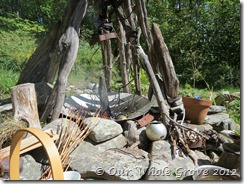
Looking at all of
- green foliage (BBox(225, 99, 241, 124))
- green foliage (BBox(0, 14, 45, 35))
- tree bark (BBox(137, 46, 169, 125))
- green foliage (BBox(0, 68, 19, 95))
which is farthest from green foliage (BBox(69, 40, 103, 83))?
green foliage (BBox(0, 14, 45, 35))

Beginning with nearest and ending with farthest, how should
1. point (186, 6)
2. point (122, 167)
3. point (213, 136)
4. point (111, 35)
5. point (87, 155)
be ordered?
point (122, 167), point (87, 155), point (213, 136), point (111, 35), point (186, 6)

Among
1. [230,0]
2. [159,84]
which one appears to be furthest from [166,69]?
[230,0]

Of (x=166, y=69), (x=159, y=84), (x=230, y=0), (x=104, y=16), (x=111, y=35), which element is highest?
(x=230, y=0)

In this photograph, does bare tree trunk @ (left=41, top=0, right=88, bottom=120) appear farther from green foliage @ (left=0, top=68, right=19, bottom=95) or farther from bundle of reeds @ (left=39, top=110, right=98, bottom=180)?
green foliage @ (left=0, top=68, right=19, bottom=95)

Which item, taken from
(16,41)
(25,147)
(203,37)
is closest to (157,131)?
(25,147)

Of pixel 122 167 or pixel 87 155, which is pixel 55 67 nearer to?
pixel 87 155

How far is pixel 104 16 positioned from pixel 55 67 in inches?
24.9

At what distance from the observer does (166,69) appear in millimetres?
1877

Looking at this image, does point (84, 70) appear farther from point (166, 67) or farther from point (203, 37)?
point (203, 37)

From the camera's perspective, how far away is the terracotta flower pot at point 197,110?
1961 millimetres

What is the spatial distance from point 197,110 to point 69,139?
1.02 m

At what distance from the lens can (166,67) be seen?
1874 millimetres

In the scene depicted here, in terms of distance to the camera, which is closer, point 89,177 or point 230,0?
point 89,177

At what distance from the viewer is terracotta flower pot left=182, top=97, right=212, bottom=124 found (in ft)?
6.43
